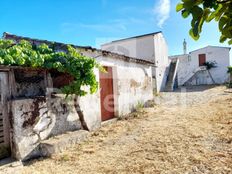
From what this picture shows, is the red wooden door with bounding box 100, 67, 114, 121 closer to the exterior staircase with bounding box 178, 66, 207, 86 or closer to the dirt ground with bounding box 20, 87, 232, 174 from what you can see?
the dirt ground with bounding box 20, 87, 232, 174

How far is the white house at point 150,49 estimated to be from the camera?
19453mm

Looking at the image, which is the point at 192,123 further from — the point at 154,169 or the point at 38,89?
the point at 38,89

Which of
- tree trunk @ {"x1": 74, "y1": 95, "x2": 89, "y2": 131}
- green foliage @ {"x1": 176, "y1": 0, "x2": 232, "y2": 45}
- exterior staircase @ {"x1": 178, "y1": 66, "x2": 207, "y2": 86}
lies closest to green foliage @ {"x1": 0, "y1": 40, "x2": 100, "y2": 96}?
tree trunk @ {"x1": 74, "y1": 95, "x2": 89, "y2": 131}

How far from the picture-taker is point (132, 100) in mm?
11125

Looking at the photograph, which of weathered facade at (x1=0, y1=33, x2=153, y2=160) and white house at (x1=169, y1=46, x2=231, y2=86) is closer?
weathered facade at (x1=0, y1=33, x2=153, y2=160)

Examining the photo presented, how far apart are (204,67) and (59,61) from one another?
26966 millimetres

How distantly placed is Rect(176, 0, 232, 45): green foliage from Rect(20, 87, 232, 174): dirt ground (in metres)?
3.67

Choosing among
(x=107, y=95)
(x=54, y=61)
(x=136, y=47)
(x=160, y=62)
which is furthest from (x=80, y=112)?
(x=160, y=62)

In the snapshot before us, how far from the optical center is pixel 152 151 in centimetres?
545

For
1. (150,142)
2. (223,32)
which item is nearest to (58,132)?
(150,142)

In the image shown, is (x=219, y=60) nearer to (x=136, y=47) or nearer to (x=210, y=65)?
(x=210, y=65)

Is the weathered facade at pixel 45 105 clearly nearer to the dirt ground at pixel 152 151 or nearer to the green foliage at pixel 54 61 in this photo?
the green foliage at pixel 54 61

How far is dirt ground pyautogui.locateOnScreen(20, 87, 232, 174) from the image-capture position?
4547 millimetres

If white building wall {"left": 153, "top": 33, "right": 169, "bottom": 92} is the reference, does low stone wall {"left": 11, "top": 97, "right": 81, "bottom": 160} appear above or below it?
below
